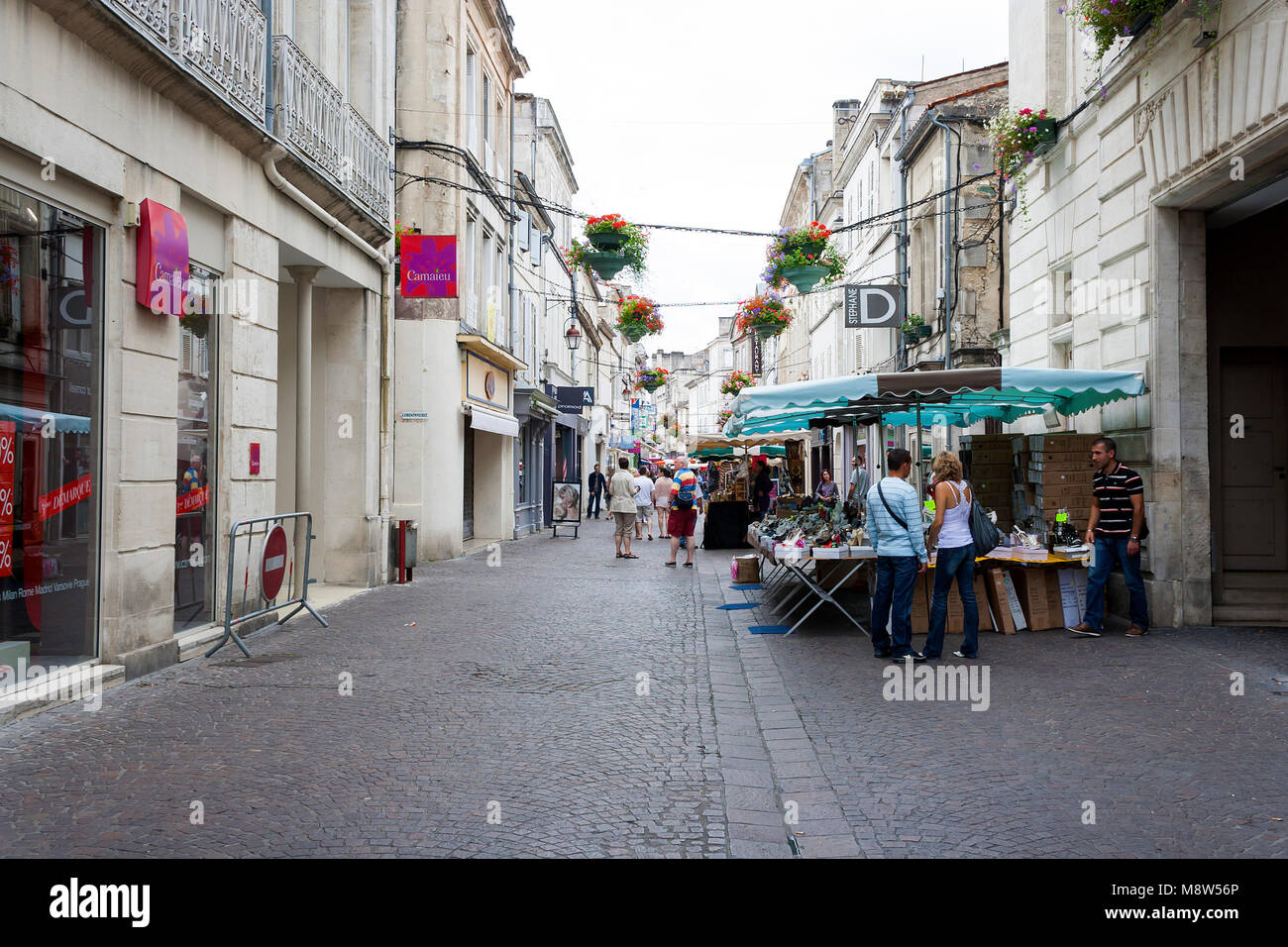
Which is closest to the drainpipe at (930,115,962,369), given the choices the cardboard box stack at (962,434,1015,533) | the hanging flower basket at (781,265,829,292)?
the hanging flower basket at (781,265,829,292)

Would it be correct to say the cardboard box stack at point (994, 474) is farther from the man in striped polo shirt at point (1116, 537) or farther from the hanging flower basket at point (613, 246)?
the hanging flower basket at point (613, 246)

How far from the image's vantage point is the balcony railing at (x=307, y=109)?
10.8 meters

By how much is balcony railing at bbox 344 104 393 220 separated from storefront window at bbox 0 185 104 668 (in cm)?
606

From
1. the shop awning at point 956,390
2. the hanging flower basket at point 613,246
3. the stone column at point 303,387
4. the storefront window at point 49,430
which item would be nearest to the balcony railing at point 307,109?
the stone column at point 303,387

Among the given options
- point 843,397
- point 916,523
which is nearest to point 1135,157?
point 843,397

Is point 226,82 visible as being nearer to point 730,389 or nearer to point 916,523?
point 916,523

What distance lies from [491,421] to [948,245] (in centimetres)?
1085

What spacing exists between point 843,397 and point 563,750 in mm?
5907

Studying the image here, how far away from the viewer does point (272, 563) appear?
9.80 metres

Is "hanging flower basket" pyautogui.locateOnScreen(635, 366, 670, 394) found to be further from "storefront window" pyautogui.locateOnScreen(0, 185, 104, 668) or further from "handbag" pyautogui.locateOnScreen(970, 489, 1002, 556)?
"storefront window" pyautogui.locateOnScreen(0, 185, 104, 668)

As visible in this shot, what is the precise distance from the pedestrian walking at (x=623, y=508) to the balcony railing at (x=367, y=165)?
A: 22.5ft

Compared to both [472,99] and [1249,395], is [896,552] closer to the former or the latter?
[1249,395]

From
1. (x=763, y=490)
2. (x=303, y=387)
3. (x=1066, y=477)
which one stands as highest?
(x=303, y=387)

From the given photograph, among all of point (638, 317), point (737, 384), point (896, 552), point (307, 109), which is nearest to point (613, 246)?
point (307, 109)
